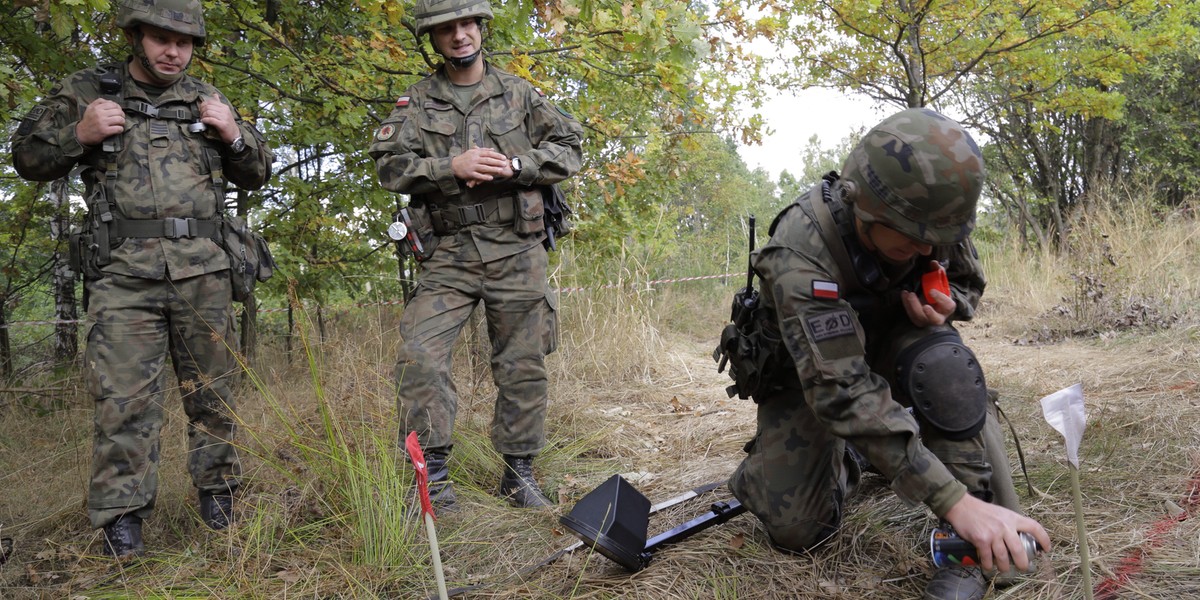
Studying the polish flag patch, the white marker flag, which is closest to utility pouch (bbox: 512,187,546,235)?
the polish flag patch

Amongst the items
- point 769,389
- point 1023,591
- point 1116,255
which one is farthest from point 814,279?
point 1116,255

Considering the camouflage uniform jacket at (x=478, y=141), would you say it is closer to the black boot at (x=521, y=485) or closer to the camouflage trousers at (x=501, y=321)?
the camouflage trousers at (x=501, y=321)

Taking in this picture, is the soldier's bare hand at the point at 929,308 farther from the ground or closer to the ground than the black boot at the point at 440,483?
farther from the ground

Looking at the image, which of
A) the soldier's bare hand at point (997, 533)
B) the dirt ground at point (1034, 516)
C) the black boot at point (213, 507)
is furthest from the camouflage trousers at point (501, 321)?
the soldier's bare hand at point (997, 533)

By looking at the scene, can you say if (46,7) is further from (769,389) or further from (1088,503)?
(1088,503)

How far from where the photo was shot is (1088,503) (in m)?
2.55

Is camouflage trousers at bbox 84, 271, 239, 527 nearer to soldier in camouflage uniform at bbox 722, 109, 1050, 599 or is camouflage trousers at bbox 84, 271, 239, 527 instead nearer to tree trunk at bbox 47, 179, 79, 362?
soldier in camouflage uniform at bbox 722, 109, 1050, 599

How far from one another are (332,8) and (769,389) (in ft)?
13.1

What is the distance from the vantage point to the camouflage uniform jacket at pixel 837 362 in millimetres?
1938

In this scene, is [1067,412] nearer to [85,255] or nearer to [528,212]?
[528,212]

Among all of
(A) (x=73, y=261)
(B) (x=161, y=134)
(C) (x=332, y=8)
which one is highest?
(C) (x=332, y=8)

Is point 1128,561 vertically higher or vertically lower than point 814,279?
lower

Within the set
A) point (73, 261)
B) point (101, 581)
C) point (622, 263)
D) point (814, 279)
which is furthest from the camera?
point (622, 263)

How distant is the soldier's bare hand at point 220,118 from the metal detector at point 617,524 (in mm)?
1934
